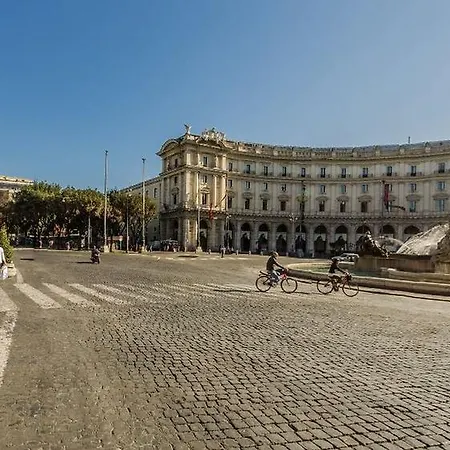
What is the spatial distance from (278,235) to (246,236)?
6.71 meters

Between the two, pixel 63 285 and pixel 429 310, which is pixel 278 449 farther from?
pixel 63 285

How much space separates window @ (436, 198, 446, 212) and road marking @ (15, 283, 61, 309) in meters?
80.0

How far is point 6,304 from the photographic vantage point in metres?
11.9

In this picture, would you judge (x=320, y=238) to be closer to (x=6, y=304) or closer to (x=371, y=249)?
(x=371, y=249)

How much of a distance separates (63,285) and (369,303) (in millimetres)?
11424

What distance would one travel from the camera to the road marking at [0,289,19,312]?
1108cm

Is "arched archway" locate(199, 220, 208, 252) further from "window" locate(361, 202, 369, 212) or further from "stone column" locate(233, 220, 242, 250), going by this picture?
"window" locate(361, 202, 369, 212)

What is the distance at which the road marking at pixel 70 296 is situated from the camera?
12.3 m

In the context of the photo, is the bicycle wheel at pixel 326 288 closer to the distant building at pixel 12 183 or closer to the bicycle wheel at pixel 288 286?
the bicycle wheel at pixel 288 286

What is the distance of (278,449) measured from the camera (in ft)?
13.0

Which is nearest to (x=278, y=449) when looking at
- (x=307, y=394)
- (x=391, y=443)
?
(x=391, y=443)

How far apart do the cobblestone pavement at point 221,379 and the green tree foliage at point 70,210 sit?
2007 inches

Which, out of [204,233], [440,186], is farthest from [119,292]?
[440,186]

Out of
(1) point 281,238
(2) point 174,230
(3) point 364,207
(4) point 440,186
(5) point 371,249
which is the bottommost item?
(5) point 371,249
